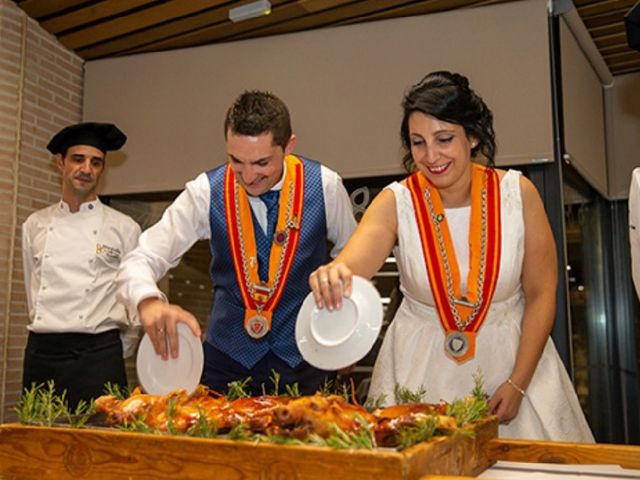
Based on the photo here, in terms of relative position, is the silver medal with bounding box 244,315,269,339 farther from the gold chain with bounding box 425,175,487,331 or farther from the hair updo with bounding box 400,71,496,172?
the hair updo with bounding box 400,71,496,172

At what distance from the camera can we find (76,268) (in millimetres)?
3625

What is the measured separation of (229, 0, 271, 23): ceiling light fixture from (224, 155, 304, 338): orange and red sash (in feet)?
6.99

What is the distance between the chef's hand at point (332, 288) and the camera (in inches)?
54.2

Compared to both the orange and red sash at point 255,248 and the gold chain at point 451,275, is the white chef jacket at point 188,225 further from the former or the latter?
the gold chain at point 451,275

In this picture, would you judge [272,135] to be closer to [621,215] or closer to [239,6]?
[239,6]

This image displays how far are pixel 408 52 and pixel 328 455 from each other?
354cm

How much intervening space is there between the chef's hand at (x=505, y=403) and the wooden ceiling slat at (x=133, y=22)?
10.2 ft

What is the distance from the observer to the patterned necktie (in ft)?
7.70

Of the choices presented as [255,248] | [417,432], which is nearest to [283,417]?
[417,432]

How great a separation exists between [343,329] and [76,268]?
256cm

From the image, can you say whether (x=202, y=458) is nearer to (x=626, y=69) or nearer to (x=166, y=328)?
(x=166, y=328)

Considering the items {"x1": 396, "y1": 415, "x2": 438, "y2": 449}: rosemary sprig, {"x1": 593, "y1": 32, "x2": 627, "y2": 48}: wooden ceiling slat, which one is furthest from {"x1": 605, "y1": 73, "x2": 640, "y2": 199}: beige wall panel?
{"x1": 396, "y1": 415, "x2": 438, "y2": 449}: rosemary sprig

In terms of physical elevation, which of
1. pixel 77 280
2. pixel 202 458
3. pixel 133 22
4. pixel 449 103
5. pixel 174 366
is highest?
pixel 133 22

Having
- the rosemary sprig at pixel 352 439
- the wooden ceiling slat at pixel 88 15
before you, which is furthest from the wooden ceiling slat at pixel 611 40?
the rosemary sprig at pixel 352 439
